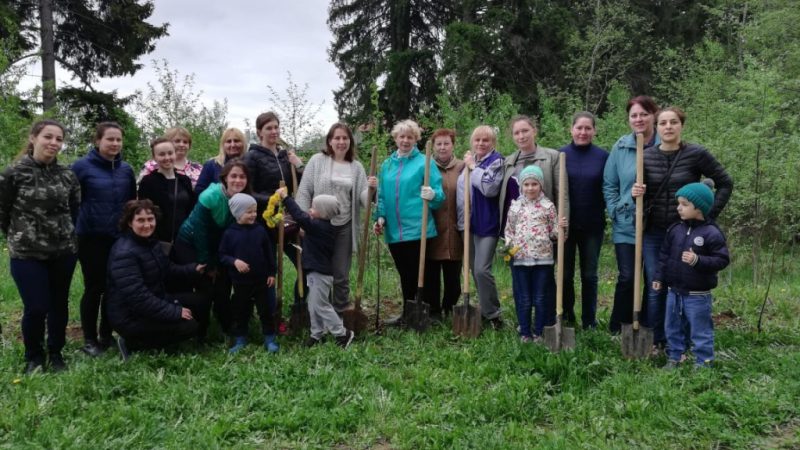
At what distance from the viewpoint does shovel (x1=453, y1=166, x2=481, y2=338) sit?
206 inches

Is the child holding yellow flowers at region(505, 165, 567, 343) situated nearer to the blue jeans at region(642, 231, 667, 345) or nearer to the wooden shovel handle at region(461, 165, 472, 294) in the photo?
the wooden shovel handle at region(461, 165, 472, 294)

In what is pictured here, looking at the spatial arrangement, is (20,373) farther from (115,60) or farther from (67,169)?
(115,60)

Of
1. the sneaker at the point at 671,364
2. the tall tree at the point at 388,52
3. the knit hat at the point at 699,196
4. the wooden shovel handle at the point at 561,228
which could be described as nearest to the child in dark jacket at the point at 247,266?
the wooden shovel handle at the point at 561,228

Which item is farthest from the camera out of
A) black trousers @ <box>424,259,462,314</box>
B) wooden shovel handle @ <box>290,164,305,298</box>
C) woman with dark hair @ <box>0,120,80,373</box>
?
black trousers @ <box>424,259,462,314</box>

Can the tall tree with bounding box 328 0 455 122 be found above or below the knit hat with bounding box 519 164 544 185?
above

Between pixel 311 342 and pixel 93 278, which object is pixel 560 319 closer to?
pixel 311 342

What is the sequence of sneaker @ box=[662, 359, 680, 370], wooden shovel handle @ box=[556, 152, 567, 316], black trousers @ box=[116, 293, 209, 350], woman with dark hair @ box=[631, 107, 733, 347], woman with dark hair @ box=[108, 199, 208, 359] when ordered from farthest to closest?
wooden shovel handle @ box=[556, 152, 567, 316] → black trousers @ box=[116, 293, 209, 350] → woman with dark hair @ box=[108, 199, 208, 359] → woman with dark hair @ box=[631, 107, 733, 347] → sneaker @ box=[662, 359, 680, 370]

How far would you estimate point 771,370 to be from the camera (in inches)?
171

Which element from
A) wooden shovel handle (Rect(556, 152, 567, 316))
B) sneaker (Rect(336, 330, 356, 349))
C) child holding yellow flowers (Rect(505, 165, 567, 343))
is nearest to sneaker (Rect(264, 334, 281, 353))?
sneaker (Rect(336, 330, 356, 349))

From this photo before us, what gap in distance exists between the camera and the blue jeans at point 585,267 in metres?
5.02

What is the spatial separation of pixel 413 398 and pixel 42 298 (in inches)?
114

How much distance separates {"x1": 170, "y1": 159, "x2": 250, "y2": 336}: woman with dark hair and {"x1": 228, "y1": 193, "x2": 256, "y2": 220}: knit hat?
5.5 inches

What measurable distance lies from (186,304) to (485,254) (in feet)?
8.93

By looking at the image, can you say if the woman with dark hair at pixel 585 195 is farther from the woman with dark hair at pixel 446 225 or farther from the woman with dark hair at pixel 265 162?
the woman with dark hair at pixel 265 162
